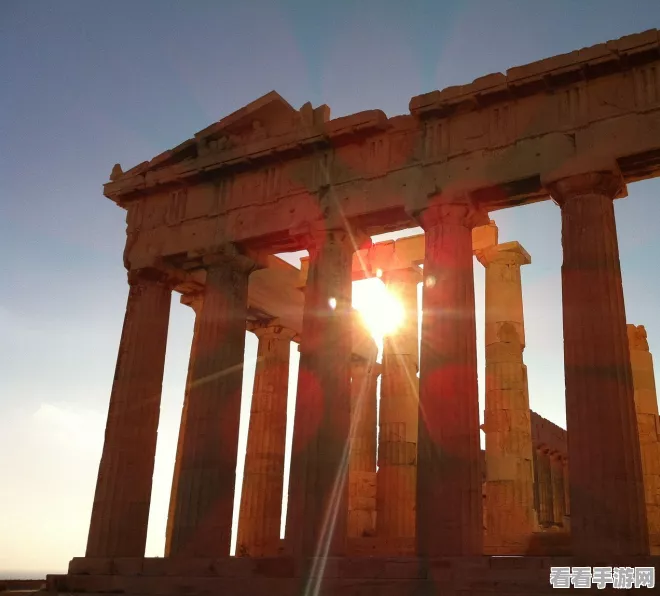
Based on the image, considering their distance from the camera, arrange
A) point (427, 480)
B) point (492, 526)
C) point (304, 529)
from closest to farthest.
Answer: point (427, 480)
point (304, 529)
point (492, 526)

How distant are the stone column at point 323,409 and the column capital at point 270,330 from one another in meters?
9.39

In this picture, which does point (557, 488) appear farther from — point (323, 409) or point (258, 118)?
point (258, 118)

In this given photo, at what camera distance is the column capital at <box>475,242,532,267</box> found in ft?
90.1

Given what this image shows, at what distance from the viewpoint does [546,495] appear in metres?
38.8

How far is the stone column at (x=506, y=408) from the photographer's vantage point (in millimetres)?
24734

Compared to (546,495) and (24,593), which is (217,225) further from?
(546,495)

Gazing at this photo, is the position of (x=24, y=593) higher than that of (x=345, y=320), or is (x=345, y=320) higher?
(x=345, y=320)

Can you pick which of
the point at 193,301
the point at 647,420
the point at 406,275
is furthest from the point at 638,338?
the point at 193,301

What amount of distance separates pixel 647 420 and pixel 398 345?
9417 millimetres

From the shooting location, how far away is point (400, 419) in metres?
28.1

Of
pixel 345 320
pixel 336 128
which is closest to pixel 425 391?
pixel 345 320

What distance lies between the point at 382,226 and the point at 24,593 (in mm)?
15169

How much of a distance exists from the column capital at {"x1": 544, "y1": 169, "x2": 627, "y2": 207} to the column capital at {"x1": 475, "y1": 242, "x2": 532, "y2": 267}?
791 centimetres

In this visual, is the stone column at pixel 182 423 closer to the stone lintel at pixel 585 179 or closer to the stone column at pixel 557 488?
the stone lintel at pixel 585 179
